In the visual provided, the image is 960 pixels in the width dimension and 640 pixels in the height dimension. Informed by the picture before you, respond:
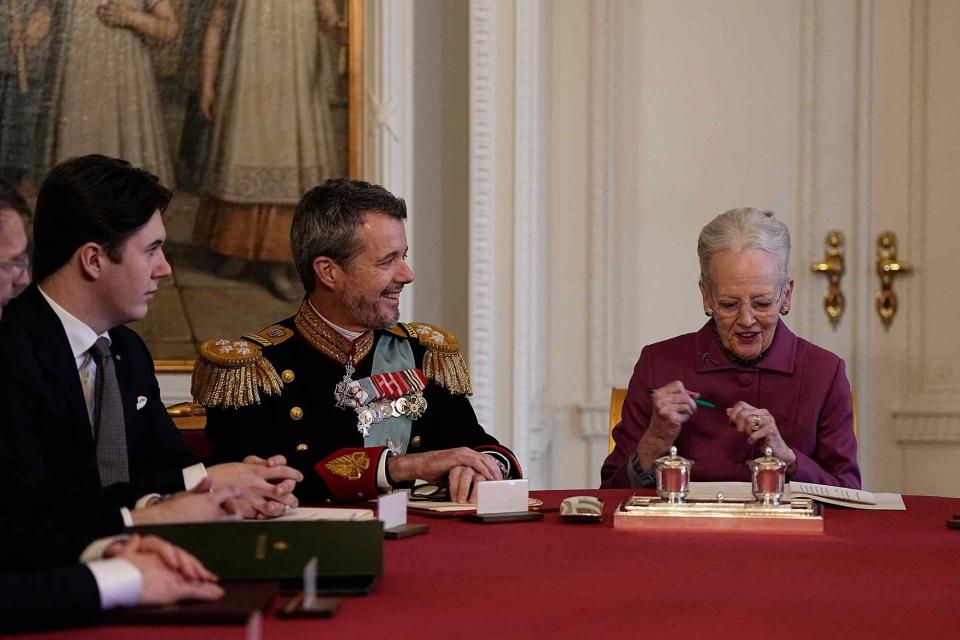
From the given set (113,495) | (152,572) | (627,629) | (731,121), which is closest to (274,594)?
(152,572)

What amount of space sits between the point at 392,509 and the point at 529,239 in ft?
10.2


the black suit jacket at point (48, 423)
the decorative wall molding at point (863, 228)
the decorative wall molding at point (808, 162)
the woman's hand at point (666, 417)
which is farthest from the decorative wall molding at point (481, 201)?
the black suit jacket at point (48, 423)

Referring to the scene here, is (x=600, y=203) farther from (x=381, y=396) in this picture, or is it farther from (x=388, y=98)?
(x=381, y=396)

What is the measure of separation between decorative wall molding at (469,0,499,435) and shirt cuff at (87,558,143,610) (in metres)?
3.59

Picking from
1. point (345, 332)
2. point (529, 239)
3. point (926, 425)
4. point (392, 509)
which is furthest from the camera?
point (926, 425)

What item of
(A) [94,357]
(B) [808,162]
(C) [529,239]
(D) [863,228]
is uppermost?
(B) [808,162]

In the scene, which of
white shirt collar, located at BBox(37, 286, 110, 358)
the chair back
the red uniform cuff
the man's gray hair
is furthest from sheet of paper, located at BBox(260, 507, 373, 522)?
the chair back

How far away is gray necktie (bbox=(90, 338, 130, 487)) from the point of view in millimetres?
2750

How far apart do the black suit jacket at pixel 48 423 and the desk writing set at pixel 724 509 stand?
91cm

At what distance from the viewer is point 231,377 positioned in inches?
125

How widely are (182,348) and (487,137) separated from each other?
1457 millimetres

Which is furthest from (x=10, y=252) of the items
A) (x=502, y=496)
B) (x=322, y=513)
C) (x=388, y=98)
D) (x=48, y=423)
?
(x=388, y=98)

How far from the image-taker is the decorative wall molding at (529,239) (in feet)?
17.5

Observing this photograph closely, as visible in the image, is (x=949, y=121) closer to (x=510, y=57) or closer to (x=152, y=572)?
(x=510, y=57)
